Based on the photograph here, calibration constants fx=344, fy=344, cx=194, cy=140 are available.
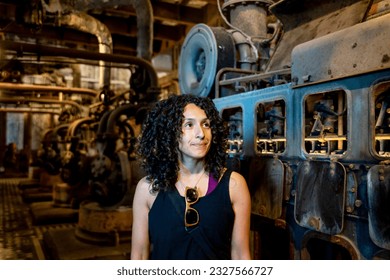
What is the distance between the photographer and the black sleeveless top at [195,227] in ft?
4.46

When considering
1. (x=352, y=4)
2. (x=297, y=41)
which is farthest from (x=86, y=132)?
(x=352, y=4)

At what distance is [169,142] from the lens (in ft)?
4.87

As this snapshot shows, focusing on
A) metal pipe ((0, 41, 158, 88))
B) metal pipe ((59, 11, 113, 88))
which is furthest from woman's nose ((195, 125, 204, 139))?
metal pipe ((59, 11, 113, 88))

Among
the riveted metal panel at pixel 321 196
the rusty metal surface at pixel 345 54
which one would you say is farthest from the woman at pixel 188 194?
the rusty metal surface at pixel 345 54

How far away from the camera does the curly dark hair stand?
57.6 inches

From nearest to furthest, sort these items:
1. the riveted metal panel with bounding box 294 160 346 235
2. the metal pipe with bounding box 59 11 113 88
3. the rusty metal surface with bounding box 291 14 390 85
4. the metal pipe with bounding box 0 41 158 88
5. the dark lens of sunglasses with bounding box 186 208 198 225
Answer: the dark lens of sunglasses with bounding box 186 208 198 225, the rusty metal surface with bounding box 291 14 390 85, the riveted metal panel with bounding box 294 160 346 235, the metal pipe with bounding box 0 41 158 88, the metal pipe with bounding box 59 11 113 88

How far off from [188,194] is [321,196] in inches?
33.8

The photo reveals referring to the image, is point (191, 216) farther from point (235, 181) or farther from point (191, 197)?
point (235, 181)

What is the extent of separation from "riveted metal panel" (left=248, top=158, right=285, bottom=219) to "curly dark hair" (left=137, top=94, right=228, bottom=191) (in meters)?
0.73

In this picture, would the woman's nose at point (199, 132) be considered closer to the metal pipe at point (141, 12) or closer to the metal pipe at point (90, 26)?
the metal pipe at point (141, 12)

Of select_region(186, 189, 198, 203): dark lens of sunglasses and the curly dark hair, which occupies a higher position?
the curly dark hair

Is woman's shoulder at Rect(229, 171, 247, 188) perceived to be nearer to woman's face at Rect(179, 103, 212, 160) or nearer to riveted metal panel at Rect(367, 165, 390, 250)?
woman's face at Rect(179, 103, 212, 160)

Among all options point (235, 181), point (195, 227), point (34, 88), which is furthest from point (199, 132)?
point (34, 88)
